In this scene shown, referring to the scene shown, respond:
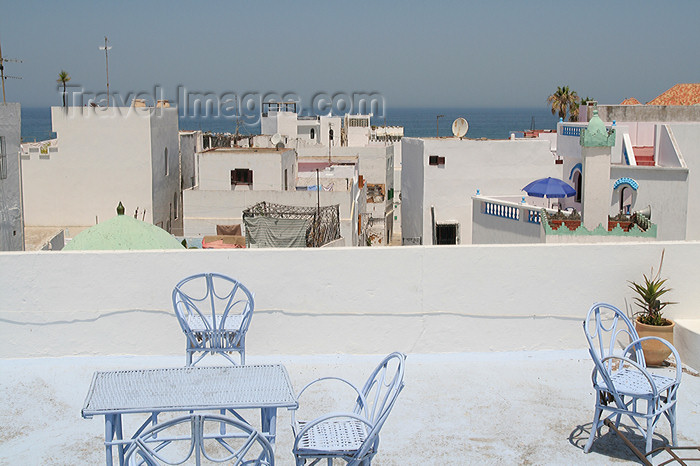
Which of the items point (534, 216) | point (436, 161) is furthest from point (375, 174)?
point (534, 216)

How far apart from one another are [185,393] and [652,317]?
458 cm

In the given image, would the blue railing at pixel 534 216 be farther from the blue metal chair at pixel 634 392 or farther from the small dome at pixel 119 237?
the blue metal chair at pixel 634 392

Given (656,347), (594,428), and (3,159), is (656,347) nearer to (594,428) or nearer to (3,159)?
(594,428)

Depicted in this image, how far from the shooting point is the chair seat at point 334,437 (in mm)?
3926

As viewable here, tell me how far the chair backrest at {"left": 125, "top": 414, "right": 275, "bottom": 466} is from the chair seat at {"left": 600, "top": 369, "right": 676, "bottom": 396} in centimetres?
237

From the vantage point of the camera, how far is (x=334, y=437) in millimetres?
4090

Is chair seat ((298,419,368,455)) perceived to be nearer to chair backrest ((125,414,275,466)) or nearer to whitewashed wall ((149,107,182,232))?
chair backrest ((125,414,275,466))

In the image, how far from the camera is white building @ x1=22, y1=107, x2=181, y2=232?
2930cm

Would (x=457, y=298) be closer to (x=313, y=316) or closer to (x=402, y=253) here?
(x=402, y=253)

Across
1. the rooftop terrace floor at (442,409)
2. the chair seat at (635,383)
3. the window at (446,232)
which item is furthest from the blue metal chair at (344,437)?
the window at (446,232)

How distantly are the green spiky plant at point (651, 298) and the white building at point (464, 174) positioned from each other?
19061mm

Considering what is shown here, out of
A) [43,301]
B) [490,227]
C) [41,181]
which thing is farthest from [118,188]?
[43,301]

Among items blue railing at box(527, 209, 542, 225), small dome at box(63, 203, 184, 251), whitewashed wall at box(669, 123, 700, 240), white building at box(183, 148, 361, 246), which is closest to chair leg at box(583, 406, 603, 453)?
small dome at box(63, 203, 184, 251)

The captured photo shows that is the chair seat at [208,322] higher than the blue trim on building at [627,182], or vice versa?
the blue trim on building at [627,182]
